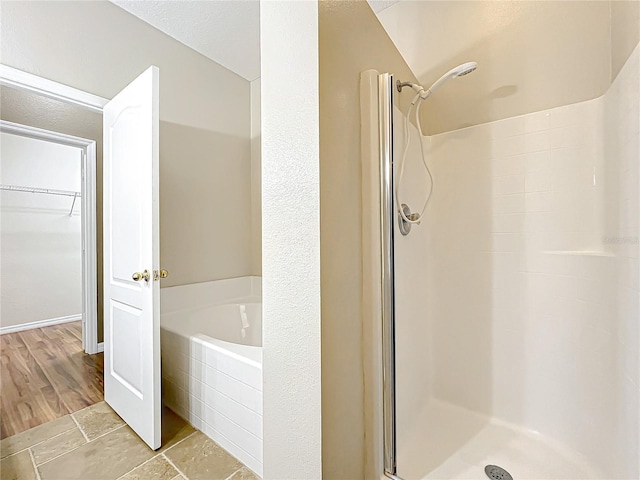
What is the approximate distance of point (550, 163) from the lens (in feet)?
4.38

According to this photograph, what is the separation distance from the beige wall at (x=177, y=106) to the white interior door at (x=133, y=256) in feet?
1.12

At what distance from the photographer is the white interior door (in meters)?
1.44

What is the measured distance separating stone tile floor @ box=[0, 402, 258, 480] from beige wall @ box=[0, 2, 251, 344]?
91 cm

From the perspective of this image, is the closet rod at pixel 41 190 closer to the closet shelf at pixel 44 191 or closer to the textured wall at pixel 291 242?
the closet shelf at pixel 44 191

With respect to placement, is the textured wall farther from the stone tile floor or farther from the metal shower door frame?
the stone tile floor

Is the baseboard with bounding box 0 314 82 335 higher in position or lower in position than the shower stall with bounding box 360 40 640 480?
lower

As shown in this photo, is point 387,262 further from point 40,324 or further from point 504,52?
point 40,324

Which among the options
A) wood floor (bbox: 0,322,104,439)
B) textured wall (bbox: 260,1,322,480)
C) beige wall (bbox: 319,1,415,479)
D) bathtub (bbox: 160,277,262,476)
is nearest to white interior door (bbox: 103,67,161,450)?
bathtub (bbox: 160,277,262,476)

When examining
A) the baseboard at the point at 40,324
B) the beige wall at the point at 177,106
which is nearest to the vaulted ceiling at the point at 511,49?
the beige wall at the point at 177,106

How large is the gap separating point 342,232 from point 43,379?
2.67 m

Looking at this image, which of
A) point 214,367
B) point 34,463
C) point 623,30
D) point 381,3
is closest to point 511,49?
point 623,30

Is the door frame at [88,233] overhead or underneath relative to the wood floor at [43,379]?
overhead

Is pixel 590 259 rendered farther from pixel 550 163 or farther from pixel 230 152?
pixel 230 152

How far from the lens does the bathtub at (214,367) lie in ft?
4.27
